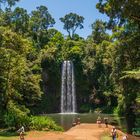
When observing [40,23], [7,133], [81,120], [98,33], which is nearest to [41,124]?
[7,133]

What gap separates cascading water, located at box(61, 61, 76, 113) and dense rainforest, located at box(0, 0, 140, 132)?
1.21m

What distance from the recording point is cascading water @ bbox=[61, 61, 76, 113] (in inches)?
3206

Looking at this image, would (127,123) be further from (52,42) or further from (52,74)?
(52,42)

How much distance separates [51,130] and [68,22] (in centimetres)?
7505

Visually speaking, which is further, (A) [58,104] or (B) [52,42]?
(B) [52,42]

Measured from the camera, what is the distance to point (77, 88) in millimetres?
85688

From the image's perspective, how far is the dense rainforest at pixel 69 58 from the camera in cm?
4053

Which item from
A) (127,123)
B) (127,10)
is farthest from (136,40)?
→ (127,123)

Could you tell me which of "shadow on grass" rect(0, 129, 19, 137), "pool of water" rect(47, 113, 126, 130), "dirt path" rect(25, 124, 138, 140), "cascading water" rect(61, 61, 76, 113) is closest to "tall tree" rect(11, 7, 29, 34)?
"cascading water" rect(61, 61, 76, 113)

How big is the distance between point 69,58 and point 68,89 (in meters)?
7.59

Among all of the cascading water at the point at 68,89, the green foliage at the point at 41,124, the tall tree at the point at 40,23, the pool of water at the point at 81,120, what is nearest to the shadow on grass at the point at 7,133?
Result: the green foliage at the point at 41,124

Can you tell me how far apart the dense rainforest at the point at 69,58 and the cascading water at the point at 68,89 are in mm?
1215

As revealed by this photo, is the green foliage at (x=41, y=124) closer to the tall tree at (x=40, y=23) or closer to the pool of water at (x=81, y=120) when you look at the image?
the pool of water at (x=81, y=120)

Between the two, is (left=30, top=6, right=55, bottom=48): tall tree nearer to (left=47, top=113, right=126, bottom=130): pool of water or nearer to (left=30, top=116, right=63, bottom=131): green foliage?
(left=47, top=113, right=126, bottom=130): pool of water
